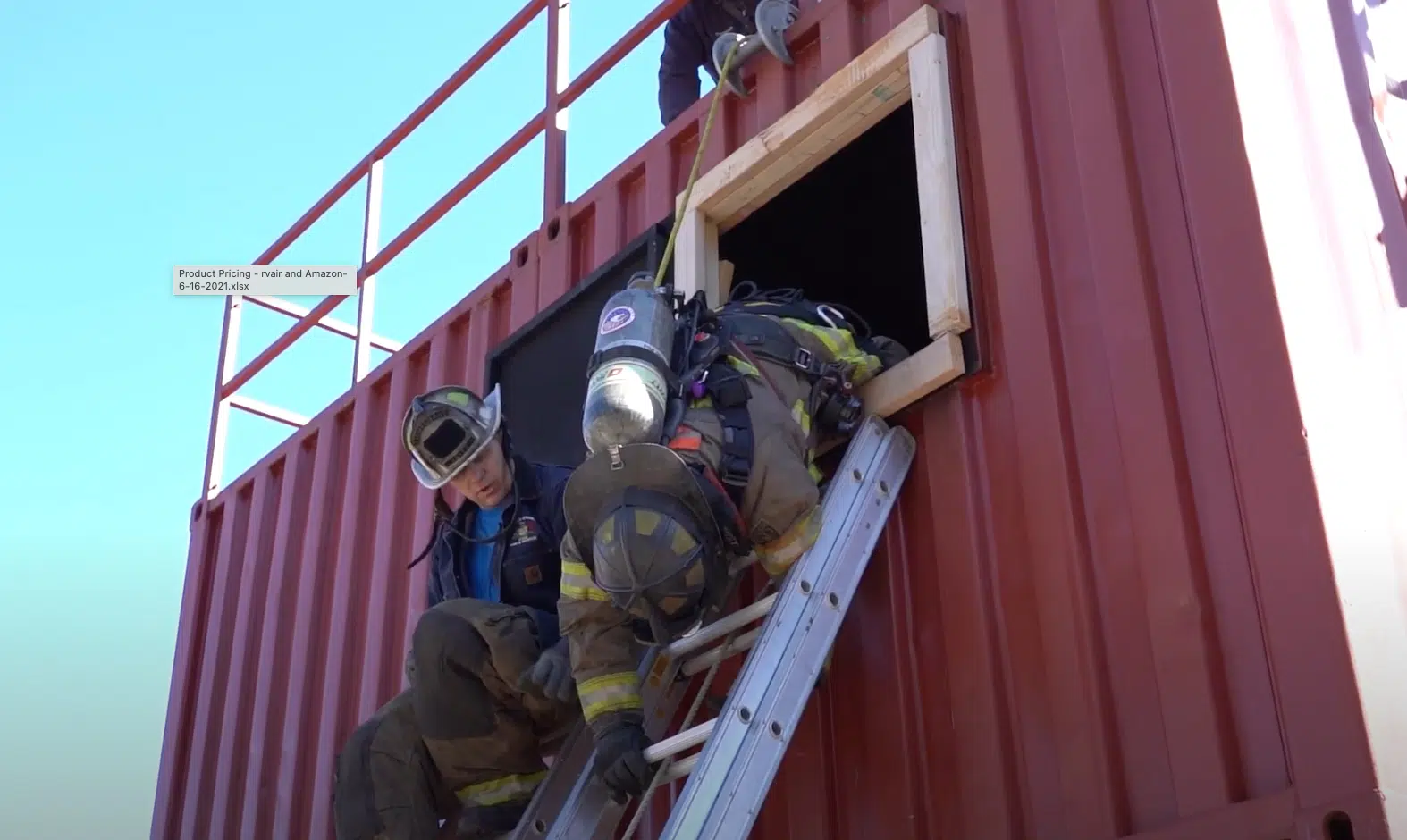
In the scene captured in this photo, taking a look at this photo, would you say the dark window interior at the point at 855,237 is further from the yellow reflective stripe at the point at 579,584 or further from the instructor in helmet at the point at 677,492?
the yellow reflective stripe at the point at 579,584

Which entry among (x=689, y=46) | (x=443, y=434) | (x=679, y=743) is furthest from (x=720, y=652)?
(x=689, y=46)

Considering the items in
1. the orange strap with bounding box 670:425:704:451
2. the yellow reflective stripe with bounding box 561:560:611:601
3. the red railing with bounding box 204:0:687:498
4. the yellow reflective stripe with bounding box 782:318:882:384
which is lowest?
the yellow reflective stripe with bounding box 561:560:611:601

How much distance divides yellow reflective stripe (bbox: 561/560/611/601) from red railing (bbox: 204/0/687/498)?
10.0ft

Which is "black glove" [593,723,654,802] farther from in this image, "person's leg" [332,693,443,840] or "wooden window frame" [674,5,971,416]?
"wooden window frame" [674,5,971,416]

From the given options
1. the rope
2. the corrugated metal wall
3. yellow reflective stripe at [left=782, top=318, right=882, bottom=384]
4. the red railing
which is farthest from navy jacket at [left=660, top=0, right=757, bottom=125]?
yellow reflective stripe at [left=782, top=318, right=882, bottom=384]

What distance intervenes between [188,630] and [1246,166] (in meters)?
6.49

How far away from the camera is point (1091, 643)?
3727 mm

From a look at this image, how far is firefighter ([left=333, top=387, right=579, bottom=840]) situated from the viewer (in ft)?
14.4

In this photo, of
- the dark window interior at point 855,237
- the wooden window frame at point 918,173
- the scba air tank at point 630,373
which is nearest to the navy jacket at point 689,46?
the dark window interior at point 855,237

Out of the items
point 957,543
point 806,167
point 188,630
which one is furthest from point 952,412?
point 188,630

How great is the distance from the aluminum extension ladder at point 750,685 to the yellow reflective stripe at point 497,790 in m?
0.23

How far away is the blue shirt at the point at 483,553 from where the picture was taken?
15.9 ft

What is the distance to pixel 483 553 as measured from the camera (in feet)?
16.1

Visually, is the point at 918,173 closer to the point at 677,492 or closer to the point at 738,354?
the point at 738,354
